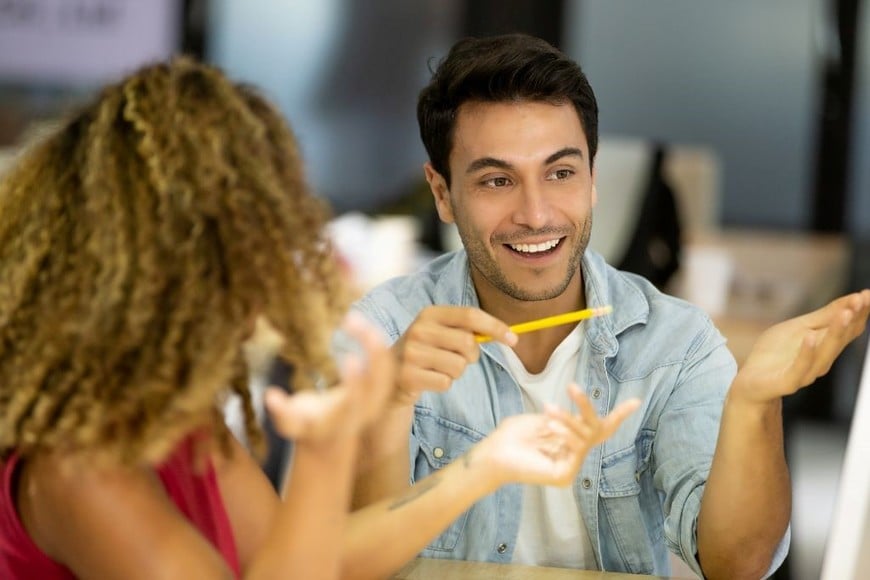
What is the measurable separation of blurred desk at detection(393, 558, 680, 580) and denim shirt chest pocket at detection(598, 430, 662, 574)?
3 cm

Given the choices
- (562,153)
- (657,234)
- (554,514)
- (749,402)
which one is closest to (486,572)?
(554,514)

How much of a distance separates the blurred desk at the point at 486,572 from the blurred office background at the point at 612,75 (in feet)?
11.4

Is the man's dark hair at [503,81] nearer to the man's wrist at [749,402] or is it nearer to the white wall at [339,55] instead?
the man's wrist at [749,402]

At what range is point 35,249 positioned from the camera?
99cm

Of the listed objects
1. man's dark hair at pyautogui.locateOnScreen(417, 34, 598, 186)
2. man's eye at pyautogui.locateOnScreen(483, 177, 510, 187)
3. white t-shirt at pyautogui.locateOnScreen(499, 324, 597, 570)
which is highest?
man's dark hair at pyautogui.locateOnScreen(417, 34, 598, 186)

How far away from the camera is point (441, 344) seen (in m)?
1.14

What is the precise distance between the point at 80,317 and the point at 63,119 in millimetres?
198

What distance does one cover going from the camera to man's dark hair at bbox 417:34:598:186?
122 centimetres

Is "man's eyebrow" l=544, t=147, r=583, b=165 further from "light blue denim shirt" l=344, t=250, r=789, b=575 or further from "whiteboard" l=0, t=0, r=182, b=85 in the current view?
"whiteboard" l=0, t=0, r=182, b=85

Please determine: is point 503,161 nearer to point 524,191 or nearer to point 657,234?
point 524,191

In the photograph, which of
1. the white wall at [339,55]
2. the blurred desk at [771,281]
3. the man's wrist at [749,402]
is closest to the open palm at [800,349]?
the man's wrist at [749,402]

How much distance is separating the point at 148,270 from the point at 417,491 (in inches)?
12.4

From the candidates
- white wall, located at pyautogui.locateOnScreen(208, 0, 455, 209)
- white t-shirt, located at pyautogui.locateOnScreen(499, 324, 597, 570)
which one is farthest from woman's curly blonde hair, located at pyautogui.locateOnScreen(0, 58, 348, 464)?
white wall, located at pyautogui.locateOnScreen(208, 0, 455, 209)

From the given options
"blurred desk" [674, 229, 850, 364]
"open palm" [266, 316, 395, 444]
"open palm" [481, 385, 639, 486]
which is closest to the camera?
"open palm" [266, 316, 395, 444]
